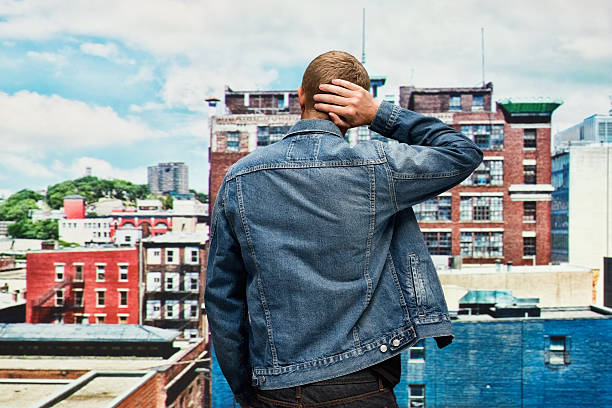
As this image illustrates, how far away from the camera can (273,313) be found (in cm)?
103

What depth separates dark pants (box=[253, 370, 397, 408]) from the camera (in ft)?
3.37

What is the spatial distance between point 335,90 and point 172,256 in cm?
1233

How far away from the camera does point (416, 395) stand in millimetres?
14570

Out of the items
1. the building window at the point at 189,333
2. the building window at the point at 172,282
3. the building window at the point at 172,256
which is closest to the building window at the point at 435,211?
the building window at the point at 172,256

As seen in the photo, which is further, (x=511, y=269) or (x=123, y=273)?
(x=511, y=269)

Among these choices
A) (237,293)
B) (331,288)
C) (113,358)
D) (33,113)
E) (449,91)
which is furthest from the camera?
(449,91)

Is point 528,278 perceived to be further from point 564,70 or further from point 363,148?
point 363,148

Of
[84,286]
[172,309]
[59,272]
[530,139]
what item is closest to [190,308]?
[172,309]

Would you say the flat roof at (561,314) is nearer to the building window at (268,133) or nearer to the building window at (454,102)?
the building window at (454,102)

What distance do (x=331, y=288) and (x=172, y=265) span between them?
41.3ft

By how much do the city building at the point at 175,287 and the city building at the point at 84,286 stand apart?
319 millimetres

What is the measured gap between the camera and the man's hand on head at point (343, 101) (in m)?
1.06

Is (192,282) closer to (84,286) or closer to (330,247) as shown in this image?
(84,286)

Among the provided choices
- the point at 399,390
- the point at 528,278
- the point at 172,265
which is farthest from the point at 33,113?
the point at 528,278
